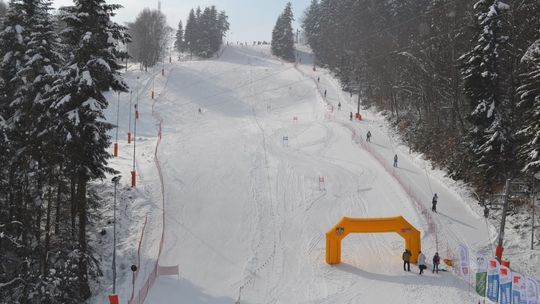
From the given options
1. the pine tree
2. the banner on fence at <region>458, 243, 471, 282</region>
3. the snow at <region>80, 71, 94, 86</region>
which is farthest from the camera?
the pine tree

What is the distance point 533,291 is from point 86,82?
18.4 metres

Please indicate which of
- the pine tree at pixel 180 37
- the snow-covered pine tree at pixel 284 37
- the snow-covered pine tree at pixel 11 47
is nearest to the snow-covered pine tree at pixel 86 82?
the snow-covered pine tree at pixel 11 47

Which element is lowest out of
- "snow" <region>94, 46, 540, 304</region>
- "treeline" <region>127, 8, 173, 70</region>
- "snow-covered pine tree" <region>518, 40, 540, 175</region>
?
"snow" <region>94, 46, 540, 304</region>

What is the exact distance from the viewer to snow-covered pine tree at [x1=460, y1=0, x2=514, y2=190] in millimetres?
32188

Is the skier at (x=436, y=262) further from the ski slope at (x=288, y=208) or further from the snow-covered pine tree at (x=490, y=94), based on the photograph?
the snow-covered pine tree at (x=490, y=94)

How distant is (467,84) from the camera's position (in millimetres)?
33750

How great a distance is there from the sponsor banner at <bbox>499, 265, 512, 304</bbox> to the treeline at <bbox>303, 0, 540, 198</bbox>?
8659mm

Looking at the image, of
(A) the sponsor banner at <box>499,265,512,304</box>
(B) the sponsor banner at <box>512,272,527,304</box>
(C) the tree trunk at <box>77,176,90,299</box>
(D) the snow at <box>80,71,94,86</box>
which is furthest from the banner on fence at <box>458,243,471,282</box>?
(D) the snow at <box>80,71,94,86</box>

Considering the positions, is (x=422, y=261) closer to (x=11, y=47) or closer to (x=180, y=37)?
(x=11, y=47)

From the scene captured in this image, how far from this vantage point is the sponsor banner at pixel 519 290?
17.5m

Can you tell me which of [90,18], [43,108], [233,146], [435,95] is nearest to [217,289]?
[43,108]

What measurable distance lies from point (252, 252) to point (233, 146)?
20.1m

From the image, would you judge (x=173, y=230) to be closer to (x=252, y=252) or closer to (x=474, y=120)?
(x=252, y=252)

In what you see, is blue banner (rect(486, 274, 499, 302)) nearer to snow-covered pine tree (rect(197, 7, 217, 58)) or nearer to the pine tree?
snow-covered pine tree (rect(197, 7, 217, 58))
